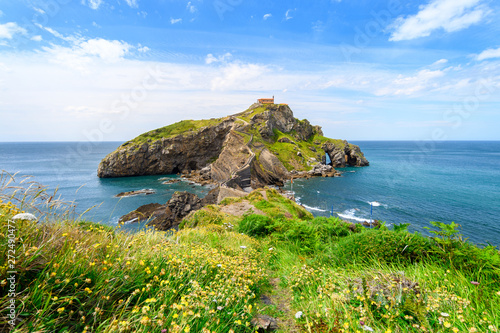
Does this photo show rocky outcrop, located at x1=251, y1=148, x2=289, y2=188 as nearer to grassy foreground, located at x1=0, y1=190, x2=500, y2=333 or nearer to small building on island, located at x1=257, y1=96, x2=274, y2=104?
grassy foreground, located at x1=0, y1=190, x2=500, y2=333

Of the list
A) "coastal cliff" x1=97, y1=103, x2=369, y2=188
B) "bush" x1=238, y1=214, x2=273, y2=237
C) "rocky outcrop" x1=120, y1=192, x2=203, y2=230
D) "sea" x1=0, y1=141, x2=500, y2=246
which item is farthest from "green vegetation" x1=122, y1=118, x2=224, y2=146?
"bush" x1=238, y1=214, x2=273, y2=237

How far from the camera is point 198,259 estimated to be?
189 inches

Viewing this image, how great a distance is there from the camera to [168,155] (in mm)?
93062

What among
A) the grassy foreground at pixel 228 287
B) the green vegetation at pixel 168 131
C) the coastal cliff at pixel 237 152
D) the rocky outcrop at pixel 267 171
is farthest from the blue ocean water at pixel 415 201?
the green vegetation at pixel 168 131

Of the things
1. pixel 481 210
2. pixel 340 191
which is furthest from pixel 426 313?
pixel 340 191

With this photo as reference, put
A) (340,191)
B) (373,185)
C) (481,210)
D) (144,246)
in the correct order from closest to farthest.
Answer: (144,246) → (481,210) → (340,191) → (373,185)

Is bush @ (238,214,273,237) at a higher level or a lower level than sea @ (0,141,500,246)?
higher

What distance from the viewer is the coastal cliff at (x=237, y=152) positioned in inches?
2900

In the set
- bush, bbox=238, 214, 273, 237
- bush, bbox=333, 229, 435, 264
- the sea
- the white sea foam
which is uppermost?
bush, bbox=333, 229, 435, 264

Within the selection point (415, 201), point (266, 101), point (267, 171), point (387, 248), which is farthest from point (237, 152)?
point (387, 248)

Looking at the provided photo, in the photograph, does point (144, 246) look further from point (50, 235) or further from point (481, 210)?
point (481, 210)

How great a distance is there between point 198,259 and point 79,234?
225cm

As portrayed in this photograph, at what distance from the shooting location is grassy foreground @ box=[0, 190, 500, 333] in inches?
104

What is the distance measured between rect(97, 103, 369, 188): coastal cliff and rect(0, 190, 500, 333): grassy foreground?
52.9m
